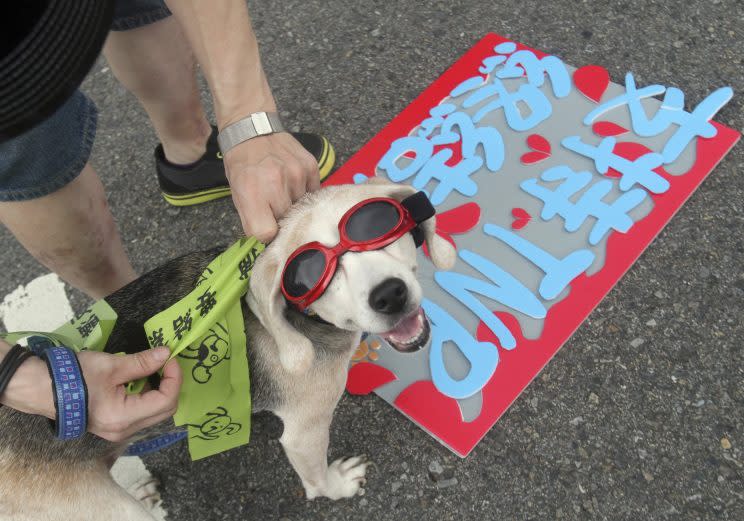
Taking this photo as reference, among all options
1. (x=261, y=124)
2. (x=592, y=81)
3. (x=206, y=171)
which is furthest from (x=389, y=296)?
(x=592, y=81)

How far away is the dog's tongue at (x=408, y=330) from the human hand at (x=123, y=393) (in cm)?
71

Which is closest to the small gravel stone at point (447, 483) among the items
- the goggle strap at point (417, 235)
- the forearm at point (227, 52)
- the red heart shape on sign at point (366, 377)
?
the red heart shape on sign at point (366, 377)

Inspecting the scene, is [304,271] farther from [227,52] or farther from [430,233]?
[227,52]

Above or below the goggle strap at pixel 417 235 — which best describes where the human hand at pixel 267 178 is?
above

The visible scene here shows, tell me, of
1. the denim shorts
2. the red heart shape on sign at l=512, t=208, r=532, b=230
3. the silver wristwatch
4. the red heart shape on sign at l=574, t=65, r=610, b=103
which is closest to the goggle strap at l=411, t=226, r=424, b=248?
the silver wristwatch

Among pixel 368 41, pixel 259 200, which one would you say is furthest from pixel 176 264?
pixel 368 41

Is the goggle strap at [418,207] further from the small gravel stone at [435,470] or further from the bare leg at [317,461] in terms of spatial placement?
the small gravel stone at [435,470]

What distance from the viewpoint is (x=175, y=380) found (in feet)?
6.05

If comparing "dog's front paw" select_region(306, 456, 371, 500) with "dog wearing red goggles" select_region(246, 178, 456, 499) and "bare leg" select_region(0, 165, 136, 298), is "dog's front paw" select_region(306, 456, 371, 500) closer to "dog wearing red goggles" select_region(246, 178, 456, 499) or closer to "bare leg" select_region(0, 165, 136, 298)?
"dog wearing red goggles" select_region(246, 178, 456, 499)

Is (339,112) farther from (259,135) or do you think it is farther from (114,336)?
(114,336)

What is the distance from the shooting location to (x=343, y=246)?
1.77 metres

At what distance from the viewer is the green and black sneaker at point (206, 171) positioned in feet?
11.3

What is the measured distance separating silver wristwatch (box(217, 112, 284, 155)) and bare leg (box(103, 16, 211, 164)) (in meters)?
0.95

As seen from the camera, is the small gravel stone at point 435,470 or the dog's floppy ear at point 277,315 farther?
the small gravel stone at point 435,470
